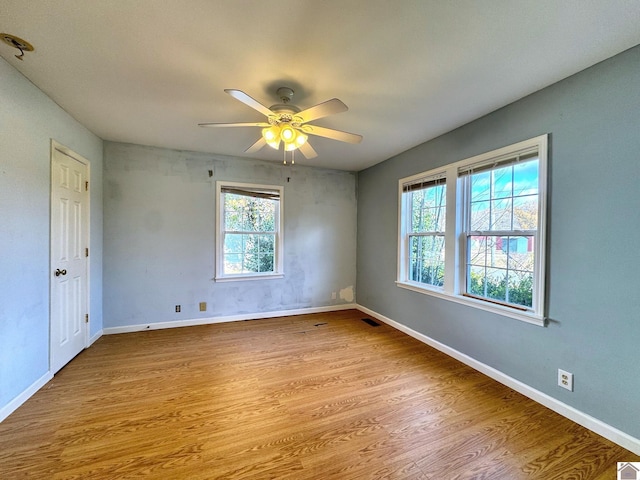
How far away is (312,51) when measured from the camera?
1.68m

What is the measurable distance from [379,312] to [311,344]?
1.43m

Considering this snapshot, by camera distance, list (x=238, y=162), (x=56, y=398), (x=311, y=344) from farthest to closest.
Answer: (x=238, y=162)
(x=311, y=344)
(x=56, y=398)

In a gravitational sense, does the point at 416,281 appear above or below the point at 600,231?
below

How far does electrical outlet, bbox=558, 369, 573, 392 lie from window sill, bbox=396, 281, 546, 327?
344 mm

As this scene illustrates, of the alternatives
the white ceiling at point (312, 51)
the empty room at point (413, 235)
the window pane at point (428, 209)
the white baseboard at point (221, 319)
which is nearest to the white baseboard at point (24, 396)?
the empty room at point (413, 235)

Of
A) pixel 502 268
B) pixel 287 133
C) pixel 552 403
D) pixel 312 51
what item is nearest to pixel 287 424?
pixel 552 403

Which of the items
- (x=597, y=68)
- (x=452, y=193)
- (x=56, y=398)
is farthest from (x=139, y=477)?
(x=597, y=68)

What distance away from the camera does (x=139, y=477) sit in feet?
4.60

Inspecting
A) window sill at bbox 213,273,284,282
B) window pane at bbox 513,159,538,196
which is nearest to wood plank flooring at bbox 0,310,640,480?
window sill at bbox 213,273,284,282

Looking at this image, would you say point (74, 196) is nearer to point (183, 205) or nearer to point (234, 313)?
point (183, 205)

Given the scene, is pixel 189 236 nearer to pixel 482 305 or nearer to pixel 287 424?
pixel 287 424

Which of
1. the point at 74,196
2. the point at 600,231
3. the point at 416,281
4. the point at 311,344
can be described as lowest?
the point at 311,344

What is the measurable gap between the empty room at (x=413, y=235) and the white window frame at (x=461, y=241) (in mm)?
20

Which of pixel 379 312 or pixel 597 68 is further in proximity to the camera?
pixel 379 312
